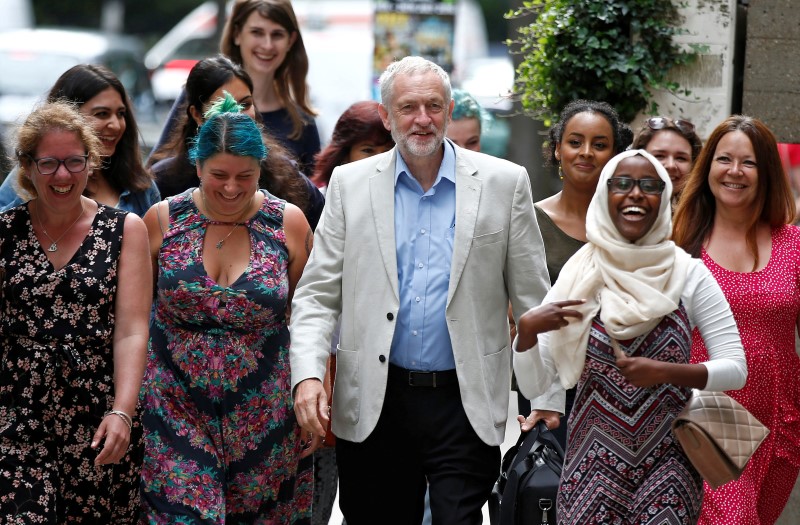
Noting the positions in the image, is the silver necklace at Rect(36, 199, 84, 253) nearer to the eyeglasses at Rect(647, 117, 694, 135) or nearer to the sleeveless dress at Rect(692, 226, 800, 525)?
the sleeveless dress at Rect(692, 226, 800, 525)

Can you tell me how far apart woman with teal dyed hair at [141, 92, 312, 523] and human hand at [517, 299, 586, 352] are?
48.8 inches

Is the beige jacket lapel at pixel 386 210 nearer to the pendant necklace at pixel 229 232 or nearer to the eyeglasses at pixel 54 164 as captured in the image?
the pendant necklace at pixel 229 232

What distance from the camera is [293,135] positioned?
26.3 feet

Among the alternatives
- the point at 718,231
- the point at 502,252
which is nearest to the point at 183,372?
the point at 502,252

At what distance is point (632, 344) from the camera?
5000 millimetres

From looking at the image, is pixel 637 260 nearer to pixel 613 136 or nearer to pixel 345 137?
pixel 613 136

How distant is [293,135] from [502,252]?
2668 millimetres

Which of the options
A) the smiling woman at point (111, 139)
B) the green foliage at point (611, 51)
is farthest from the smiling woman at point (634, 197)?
the green foliage at point (611, 51)

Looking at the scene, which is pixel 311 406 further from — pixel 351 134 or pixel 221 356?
pixel 351 134

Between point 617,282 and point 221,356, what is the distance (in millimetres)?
1614

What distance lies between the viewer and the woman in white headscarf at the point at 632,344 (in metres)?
4.93

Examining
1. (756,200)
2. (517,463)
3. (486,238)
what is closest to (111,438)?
(486,238)

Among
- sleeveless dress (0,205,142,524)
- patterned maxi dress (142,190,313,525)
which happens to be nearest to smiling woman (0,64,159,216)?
patterned maxi dress (142,190,313,525)

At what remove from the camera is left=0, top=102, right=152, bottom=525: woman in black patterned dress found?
17.5ft
